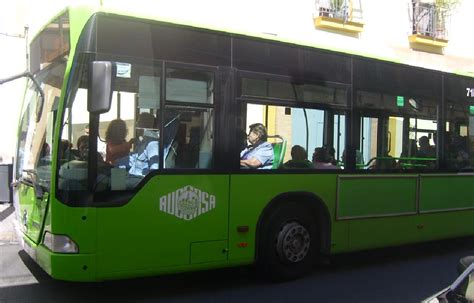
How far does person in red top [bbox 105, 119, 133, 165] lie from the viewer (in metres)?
5.25

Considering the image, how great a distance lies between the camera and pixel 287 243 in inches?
256

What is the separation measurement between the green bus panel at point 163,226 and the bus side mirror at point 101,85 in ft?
3.08

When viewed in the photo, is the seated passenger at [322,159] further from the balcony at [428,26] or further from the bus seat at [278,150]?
the balcony at [428,26]

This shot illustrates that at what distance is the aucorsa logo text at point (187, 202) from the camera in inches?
218

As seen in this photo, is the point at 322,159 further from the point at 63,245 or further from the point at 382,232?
the point at 63,245

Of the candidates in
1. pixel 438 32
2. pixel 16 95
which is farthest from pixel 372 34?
pixel 16 95

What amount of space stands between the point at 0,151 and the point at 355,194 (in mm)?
9144

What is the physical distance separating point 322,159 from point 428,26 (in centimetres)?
1258

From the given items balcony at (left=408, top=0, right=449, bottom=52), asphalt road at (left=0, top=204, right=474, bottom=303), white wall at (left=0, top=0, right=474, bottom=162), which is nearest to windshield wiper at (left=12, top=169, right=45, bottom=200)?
asphalt road at (left=0, top=204, right=474, bottom=303)

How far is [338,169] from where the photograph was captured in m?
6.99

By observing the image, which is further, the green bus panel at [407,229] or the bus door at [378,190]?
the green bus panel at [407,229]

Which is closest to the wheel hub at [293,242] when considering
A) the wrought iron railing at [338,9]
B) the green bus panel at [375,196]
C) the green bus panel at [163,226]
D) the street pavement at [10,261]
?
the green bus panel at [375,196]

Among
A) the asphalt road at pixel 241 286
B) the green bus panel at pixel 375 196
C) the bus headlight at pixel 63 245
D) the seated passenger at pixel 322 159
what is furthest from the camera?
the green bus panel at pixel 375 196

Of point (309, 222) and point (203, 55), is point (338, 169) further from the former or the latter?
point (203, 55)
